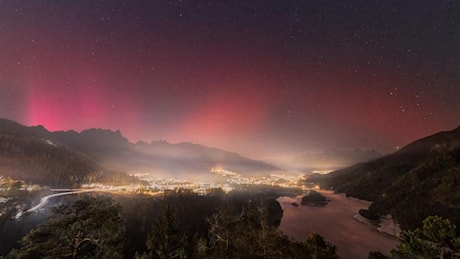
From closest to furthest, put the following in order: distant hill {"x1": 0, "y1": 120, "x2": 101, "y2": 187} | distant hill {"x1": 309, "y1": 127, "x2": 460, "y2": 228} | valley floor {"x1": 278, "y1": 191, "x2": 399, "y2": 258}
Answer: valley floor {"x1": 278, "y1": 191, "x2": 399, "y2": 258}, distant hill {"x1": 309, "y1": 127, "x2": 460, "y2": 228}, distant hill {"x1": 0, "y1": 120, "x2": 101, "y2": 187}

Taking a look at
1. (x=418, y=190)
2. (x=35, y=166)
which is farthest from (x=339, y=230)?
(x=35, y=166)

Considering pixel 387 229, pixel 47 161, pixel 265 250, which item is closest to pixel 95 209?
pixel 265 250

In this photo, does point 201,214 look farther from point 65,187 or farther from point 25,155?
point 25,155

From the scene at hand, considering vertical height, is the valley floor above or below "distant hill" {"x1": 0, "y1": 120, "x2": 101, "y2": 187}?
below

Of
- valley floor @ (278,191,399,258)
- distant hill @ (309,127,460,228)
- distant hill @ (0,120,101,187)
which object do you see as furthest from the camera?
distant hill @ (0,120,101,187)

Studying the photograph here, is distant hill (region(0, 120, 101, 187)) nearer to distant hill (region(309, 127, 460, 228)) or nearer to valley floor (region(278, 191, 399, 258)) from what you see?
valley floor (region(278, 191, 399, 258))

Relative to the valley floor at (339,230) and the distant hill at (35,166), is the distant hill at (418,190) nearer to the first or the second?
the valley floor at (339,230)

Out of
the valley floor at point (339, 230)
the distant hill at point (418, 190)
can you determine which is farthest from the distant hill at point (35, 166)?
the distant hill at point (418, 190)

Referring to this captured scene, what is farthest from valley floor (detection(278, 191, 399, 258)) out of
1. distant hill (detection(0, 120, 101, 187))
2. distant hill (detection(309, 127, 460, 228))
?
distant hill (detection(0, 120, 101, 187))

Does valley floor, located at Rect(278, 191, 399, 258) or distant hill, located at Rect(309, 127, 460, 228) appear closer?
valley floor, located at Rect(278, 191, 399, 258)
